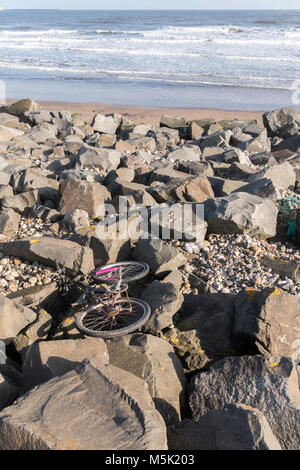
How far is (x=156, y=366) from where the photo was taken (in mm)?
3809

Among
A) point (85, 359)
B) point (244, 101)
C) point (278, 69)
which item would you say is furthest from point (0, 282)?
point (278, 69)

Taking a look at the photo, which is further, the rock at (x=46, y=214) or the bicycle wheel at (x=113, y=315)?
the rock at (x=46, y=214)

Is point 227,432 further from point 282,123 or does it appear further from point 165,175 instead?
point 282,123

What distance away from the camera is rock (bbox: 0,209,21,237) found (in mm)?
6789

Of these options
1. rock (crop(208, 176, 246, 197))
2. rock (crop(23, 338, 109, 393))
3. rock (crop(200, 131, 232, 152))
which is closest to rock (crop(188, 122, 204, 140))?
rock (crop(200, 131, 232, 152))

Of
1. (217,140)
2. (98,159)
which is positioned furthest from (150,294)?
(217,140)

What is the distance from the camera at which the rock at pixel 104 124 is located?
1366 centimetres

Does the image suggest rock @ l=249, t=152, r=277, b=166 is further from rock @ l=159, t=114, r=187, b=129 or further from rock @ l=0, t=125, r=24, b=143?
rock @ l=0, t=125, r=24, b=143

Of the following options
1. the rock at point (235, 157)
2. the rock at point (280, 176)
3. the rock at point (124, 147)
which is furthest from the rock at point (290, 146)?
the rock at point (124, 147)

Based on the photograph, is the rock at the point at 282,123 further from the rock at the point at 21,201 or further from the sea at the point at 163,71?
the rock at the point at 21,201

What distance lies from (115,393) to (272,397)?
1.29m

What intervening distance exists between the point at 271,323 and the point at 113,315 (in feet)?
5.57

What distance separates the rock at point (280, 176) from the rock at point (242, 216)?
1.68 m

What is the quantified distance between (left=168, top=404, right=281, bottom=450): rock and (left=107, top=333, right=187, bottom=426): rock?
0.34 meters
